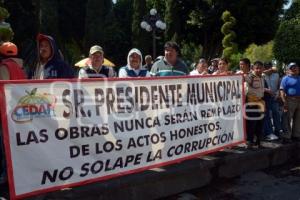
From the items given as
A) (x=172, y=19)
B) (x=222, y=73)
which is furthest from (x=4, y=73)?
(x=172, y=19)

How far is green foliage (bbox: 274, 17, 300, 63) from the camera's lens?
1977cm

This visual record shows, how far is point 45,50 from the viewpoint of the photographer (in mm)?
5504

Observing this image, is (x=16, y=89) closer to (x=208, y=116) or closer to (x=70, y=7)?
(x=208, y=116)

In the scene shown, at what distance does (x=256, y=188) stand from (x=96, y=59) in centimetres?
282

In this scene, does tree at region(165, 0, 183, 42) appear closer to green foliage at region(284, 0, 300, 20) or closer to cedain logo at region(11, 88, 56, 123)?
green foliage at region(284, 0, 300, 20)

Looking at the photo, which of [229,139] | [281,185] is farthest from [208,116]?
[281,185]

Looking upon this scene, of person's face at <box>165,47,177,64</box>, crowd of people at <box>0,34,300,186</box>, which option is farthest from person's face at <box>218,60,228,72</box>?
person's face at <box>165,47,177,64</box>

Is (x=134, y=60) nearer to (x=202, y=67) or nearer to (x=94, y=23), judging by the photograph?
(x=202, y=67)

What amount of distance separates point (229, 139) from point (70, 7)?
3397 cm

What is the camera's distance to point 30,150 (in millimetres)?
4457

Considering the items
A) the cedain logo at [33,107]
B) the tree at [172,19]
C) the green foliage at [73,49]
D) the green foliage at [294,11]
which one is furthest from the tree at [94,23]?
the cedain logo at [33,107]

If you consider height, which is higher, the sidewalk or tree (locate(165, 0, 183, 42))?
tree (locate(165, 0, 183, 42))

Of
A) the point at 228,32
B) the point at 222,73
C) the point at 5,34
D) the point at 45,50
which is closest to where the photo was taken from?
the point at 45,50

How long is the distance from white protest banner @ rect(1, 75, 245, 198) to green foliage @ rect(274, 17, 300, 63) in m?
13.9
